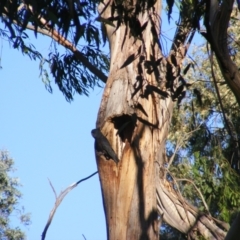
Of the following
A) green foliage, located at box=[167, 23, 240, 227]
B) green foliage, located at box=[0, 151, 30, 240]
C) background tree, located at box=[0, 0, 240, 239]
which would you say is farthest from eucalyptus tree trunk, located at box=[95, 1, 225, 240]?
green foliage, located at box=[0, 151, 30, 240]

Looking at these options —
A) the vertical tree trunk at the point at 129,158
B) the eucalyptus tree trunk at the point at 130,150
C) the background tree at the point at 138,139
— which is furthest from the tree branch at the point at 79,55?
the vertical tree trunk at the point at 129,158

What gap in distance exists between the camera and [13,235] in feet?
45.3

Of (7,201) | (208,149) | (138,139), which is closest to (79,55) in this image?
(138,139)

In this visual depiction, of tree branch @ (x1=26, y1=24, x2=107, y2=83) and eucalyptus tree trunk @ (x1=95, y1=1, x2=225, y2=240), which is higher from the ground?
tree branch @ (x1=26, y1=24, x2=107, y2=83)

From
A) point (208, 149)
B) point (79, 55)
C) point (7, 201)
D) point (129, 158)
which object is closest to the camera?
point (129, 158)

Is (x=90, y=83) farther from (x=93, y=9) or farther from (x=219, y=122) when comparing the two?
(x=93, y=9)

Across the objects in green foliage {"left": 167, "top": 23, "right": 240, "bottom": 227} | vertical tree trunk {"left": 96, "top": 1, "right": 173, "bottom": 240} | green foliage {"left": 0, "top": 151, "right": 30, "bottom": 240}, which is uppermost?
green foliage {"left": 0, "top": 151, "right": 30, "bottom": 240}

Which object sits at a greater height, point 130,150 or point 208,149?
point 208,149

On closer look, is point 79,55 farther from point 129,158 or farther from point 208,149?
point 208,149

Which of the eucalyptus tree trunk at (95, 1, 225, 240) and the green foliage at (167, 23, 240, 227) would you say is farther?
the green foliage at (167, 23, 240, 227)

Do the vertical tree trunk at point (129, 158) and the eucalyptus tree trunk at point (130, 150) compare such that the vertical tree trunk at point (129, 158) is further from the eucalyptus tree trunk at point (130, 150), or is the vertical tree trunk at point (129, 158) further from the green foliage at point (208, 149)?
the green foliage at point (208, 149)

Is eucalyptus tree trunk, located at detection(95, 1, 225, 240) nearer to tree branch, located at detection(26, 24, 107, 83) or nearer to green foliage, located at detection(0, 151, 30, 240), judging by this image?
tree branch, located at detection(26, 24, 107, 83)

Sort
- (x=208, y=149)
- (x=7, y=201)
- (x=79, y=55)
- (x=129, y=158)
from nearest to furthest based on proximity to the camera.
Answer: (x=129, y=158)
(x=79, y=55)
(x=208, y=149)
(x=7, y=201)

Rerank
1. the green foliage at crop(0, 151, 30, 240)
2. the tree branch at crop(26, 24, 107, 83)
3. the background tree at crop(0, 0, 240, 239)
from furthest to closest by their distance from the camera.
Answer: the green foliage at crop(0, 151, 30, 240), the tree branch at crop(26, 24, 107, 83), the background tree at crop(0, 0, 240, 239)
